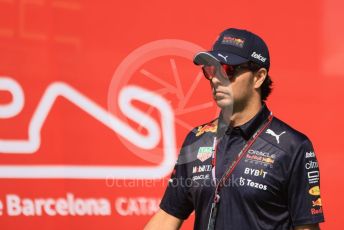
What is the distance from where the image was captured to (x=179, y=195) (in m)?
2.01

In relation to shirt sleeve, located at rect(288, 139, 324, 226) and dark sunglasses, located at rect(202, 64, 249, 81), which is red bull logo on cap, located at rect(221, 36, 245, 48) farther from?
shirt sleeve, located at rect(288, 139, 324, 226)

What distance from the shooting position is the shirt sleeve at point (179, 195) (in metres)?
2.01

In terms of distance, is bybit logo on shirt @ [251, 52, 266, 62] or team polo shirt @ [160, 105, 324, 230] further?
bybit logo on shirt @ [251, 52, 266, 62]

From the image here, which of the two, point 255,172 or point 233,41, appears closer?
point 255,172

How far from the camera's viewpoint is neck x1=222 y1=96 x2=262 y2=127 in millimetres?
2000

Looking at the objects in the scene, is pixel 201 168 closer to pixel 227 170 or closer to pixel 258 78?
pixel 227 170

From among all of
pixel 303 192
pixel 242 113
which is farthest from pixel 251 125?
pixel 303 192

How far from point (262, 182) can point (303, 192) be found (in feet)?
0.41

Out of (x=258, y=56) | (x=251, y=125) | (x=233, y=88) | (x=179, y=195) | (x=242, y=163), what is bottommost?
(x=179, y=195)

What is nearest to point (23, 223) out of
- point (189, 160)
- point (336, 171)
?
point (189, 160)

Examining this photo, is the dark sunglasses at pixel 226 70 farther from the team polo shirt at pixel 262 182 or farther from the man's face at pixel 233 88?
the team polo shirt at pixel 262 182

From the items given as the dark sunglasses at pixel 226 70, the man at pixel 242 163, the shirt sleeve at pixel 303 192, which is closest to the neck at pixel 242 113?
the man at pixel 242 163

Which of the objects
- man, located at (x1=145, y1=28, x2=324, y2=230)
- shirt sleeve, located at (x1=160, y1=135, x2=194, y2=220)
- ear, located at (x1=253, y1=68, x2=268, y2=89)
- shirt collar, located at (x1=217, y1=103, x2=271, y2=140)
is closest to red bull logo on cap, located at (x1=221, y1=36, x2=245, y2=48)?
man, located at (x1=145, y1=28, x2=324, y2=230)

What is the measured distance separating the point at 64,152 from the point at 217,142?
88 centimetres
